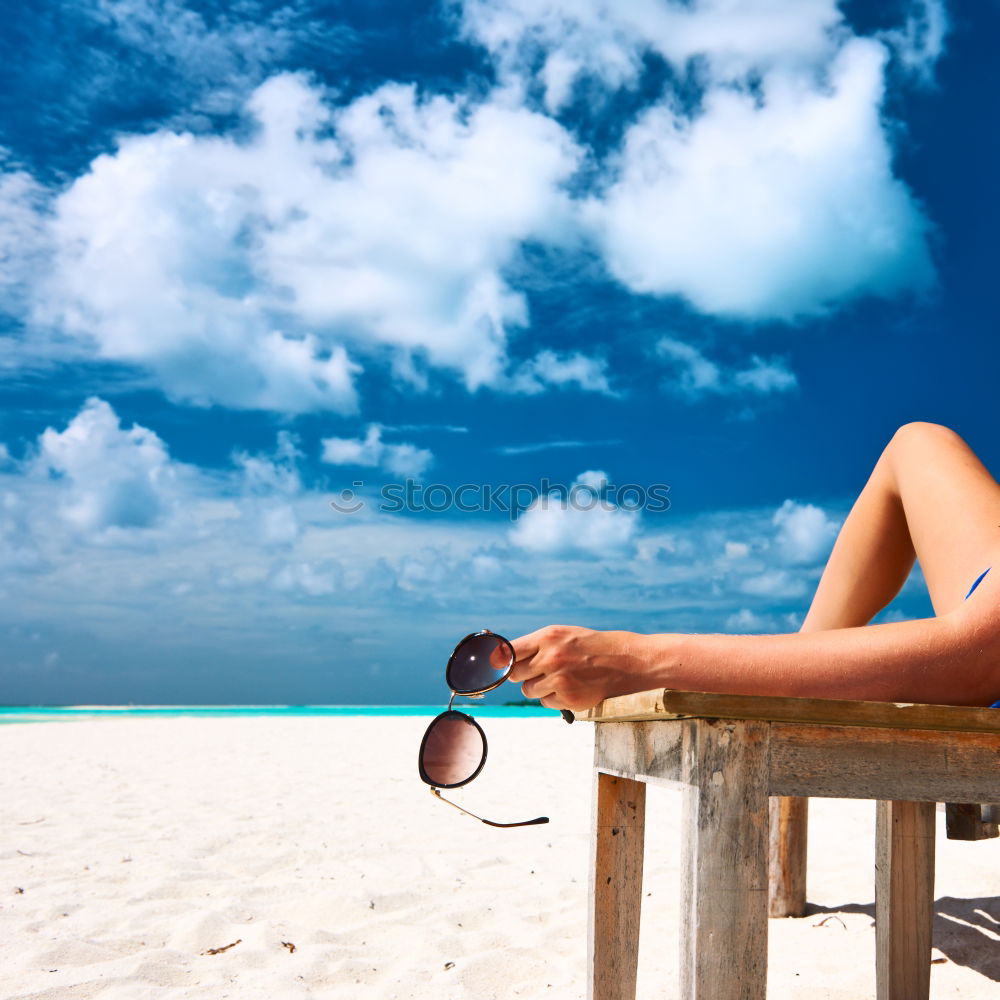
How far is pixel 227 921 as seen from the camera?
294cm

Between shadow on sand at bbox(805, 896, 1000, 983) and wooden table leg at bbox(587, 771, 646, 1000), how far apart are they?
1312 millimetres

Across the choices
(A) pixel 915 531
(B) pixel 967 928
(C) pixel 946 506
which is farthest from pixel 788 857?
(C) pixel 946 506

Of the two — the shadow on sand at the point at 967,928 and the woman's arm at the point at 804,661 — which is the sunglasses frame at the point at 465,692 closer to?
the woman's arm at the point at 804,661

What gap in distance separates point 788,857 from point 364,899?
1.51 metres

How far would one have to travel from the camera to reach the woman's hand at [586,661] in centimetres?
141

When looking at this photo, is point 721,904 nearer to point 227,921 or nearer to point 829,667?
point 829,667

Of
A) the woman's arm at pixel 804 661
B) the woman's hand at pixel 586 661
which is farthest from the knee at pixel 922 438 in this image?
the woman's hand at pixel 586 661

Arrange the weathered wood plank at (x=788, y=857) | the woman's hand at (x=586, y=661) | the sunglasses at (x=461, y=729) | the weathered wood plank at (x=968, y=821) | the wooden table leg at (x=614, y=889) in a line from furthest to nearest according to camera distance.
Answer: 1. the weathered wood plank at (x=788, y=857)
2. the weathered wood plank at (x=968, y=821)
3. the wooden table leg at (x=614, y=889)
4. the sunglasses at (x=461, y=729)
5. the woman's hand at (x=586, y=661)

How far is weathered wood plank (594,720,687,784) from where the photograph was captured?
1.27m

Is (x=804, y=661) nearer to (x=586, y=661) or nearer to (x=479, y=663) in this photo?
(x=586, y=661)

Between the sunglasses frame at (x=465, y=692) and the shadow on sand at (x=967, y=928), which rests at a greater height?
the sunglasses frame at (x=465, y=692)

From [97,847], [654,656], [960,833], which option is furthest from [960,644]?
[97,847]

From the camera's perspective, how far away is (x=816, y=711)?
1.16 m

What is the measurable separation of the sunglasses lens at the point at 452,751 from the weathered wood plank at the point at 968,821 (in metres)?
1.36
